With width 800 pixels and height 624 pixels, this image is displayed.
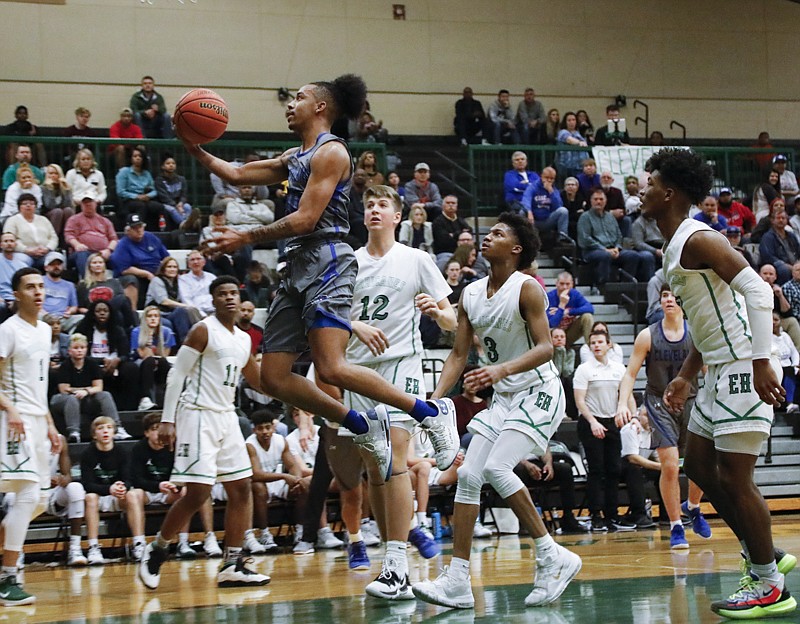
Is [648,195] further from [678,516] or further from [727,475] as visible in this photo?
[678,516]

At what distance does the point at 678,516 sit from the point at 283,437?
14.7ft

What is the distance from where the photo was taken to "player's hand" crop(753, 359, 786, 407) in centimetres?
546

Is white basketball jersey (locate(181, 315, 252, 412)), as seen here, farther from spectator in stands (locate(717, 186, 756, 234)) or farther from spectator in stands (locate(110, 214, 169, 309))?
spectator in stands (locate(717, 186, 756, 234))

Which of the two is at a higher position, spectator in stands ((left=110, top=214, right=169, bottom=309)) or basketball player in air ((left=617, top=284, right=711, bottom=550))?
spectator in stands ((left=110, top=214, right=169, bottom=309))

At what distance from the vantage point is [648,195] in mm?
6117

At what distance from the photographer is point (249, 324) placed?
1377 centimetres

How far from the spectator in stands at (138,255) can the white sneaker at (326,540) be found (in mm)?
4582

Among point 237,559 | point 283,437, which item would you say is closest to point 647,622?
point 237,559

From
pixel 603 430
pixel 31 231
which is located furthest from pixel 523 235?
pixel 31 231

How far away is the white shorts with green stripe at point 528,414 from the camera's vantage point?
21.5 ft

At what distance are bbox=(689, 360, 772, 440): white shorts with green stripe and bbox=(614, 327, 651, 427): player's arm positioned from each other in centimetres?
391

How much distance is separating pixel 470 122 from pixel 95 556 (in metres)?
13.2

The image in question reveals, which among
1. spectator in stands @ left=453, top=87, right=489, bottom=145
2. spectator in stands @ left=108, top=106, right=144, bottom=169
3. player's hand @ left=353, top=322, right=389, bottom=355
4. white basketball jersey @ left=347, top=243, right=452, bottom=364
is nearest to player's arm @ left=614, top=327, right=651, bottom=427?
white basketball jersey @ left=347, top=243, right=452, bottom=364

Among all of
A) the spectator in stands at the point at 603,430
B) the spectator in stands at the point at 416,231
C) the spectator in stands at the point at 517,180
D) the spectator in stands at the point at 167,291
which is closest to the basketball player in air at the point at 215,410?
the spectator in stands at the point at 603,430
